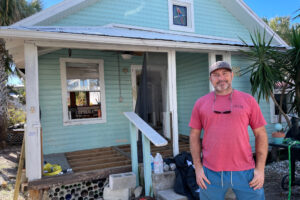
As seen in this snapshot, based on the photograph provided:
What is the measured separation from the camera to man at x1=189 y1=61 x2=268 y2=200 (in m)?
1.92

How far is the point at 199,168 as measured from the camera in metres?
2.05

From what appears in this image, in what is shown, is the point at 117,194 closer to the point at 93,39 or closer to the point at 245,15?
the point at 93,39

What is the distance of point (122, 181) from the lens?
3.53m

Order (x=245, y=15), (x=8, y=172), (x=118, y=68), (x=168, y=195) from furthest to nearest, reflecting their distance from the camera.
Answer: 1. (x=245, y=15)
2. (x=118, y=68)
3. (x=8, y=172)
4. (x=168, y=195)

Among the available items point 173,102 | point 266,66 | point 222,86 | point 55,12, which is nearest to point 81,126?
point 173,102

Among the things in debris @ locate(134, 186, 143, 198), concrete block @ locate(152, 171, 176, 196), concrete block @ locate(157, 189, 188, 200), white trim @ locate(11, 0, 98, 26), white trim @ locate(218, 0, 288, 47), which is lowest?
Answer: debris @ locate(134, 186, 143, 198)

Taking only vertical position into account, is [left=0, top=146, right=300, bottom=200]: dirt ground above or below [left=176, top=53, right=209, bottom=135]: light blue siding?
below

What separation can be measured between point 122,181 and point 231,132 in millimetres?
2225

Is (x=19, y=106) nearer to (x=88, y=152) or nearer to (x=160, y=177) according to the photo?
(x=88, y=152)

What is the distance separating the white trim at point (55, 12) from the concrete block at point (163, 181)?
4.69 m

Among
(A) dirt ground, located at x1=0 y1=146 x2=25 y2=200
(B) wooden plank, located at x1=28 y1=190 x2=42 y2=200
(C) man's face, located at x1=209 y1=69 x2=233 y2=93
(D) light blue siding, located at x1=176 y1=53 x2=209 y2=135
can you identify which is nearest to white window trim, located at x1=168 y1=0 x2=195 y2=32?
(D) light blue siding, located at x1=176 y1=53 x2=209 y2=135

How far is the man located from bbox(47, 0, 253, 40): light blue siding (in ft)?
17.0

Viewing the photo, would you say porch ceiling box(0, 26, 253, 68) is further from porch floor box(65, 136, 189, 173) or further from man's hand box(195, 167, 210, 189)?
man's hand box(195, 167, 210, 189)

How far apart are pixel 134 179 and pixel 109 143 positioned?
2882mm
